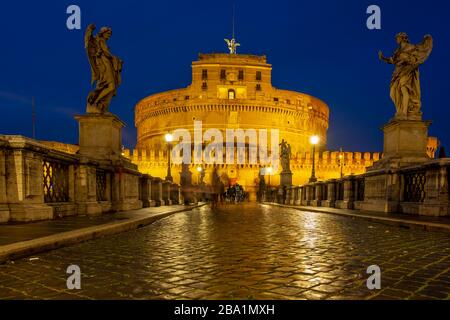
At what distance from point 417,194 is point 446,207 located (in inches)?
51.8

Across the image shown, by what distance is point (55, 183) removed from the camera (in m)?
7.53

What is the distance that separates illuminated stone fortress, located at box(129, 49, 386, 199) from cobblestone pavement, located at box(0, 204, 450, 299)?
186 ft

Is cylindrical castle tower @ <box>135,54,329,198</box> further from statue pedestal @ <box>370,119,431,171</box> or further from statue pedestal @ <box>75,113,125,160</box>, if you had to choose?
statue pedestal @ <box>370,119,431,171</box>

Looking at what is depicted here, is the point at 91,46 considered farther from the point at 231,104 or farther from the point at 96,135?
the point at 231,104

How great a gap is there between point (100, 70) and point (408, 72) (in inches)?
355

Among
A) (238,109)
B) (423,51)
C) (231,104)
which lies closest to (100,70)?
(423,51)

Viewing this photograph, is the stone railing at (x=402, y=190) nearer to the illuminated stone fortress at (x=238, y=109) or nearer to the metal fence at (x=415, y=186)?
the metal fence at (x=415, y=186)

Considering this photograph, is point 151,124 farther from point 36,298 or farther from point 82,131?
point 36,298

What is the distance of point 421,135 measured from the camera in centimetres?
1009

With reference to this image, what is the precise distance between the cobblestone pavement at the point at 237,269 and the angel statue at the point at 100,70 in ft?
18.7

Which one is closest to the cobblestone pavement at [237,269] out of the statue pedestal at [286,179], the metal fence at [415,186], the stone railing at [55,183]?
the stone railing at [55,183]

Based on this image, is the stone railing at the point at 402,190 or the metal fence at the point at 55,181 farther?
the stone railing at the point at 402,190

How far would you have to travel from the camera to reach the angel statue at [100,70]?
9672 mm
